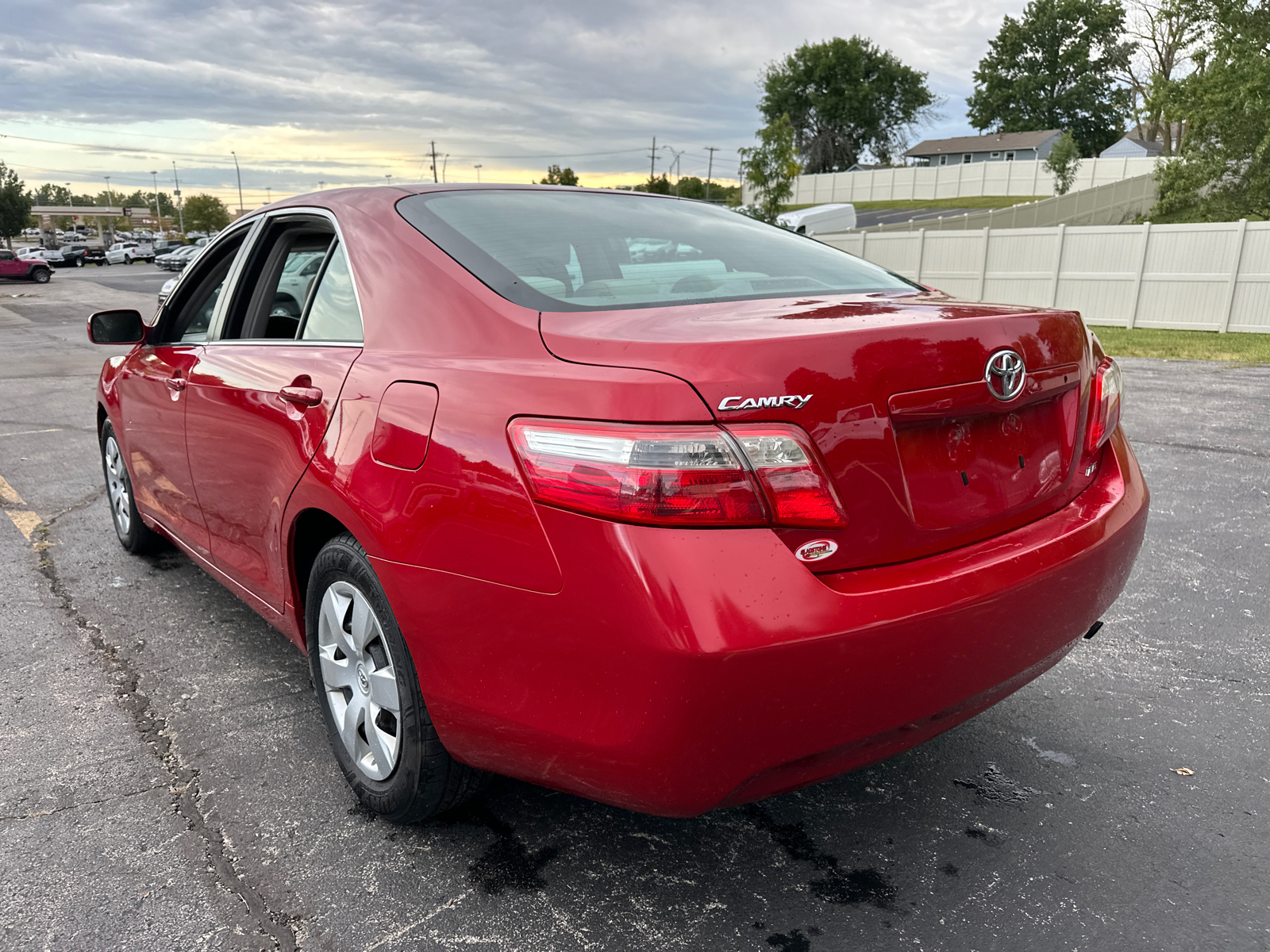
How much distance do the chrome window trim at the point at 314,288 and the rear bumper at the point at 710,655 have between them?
2.42ft

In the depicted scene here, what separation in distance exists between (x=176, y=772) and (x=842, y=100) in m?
91.3

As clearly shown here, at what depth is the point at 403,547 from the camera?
2041 millimetres

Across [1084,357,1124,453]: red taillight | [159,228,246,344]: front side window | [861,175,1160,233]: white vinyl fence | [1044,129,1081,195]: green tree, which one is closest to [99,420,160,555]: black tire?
[159,228,246,344]: front side window

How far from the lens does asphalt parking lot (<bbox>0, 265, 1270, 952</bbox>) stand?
6.79 ft

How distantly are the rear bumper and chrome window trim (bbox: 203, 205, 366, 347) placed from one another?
29.0 inches

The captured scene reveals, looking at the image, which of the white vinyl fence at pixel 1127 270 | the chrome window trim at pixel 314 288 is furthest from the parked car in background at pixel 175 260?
the chrome window trim at pixel 314 288

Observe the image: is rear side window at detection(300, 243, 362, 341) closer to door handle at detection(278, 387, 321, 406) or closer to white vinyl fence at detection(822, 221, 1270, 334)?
door handle at detection(278, 387, 321, 406)

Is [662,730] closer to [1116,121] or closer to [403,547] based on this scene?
[403,547]

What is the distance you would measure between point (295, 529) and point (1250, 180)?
35.1 meters

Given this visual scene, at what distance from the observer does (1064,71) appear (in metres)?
81.9

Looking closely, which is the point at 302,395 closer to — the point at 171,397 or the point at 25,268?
the point at 171,397

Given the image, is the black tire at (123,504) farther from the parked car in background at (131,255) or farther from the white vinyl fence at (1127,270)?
the parked car in background at (131,255)

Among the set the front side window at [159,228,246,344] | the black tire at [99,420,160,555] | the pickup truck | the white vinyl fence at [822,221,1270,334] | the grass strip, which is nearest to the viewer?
the front side window at [159,228,246,344]

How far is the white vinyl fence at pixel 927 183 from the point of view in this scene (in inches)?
2499
